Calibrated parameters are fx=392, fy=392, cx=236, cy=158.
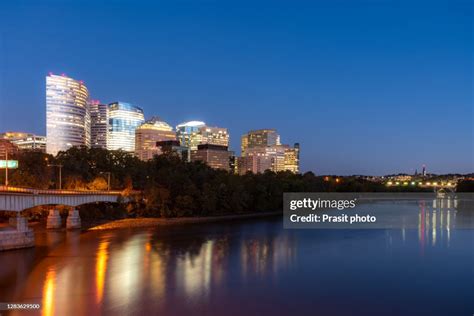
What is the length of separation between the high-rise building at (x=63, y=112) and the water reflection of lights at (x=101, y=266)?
118 metres

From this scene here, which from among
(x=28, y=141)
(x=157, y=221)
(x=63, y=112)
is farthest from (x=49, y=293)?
(x=28, y=141)

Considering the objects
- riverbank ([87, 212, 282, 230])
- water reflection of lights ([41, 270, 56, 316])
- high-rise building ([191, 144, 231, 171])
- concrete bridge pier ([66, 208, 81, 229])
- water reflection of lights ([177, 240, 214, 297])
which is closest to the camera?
water reflection of lights ([41, 270, 56, 316])

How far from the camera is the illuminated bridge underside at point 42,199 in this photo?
31891 mm

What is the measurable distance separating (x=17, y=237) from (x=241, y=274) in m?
18.7

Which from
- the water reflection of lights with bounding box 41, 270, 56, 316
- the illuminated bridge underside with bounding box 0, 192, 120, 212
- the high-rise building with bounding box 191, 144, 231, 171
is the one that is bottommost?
the water reflection of lights with bounding box 41, 270, 56, 316

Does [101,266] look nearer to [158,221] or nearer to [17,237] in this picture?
[17,237]

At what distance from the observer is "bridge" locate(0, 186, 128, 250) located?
31.0 metres

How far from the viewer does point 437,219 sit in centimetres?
5666

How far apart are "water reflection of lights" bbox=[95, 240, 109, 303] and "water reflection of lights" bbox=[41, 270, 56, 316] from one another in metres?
2.19

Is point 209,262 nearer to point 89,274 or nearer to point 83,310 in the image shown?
point 89,274

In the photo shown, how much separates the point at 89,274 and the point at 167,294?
249 inches

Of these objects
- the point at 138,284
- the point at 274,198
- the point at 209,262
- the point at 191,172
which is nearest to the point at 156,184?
the point at 191,172

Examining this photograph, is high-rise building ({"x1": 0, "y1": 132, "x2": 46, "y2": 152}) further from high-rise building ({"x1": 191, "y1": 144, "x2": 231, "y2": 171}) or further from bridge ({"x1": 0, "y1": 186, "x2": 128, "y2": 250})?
bridge ({"x1": 0, "y1": 186, "x2": 128, "y2": 250})

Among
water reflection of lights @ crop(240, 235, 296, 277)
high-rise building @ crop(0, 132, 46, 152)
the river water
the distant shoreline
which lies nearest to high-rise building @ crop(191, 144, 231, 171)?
high-rise building @ crop(0, 132, 46, 152)
